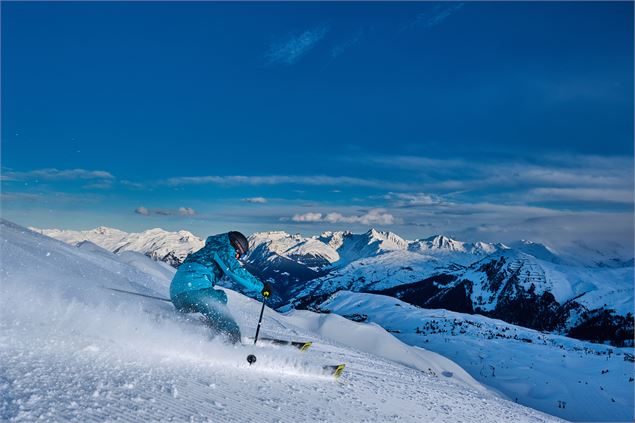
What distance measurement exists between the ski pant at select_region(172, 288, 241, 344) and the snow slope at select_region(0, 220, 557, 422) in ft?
0.87

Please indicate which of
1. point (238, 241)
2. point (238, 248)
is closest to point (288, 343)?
point (238, 248)

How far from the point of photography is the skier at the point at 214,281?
8.23 meters

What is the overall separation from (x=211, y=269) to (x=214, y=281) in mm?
449

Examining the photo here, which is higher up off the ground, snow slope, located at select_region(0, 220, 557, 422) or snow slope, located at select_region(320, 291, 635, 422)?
snow slope, located at select_region(0, 220, 557, 422)

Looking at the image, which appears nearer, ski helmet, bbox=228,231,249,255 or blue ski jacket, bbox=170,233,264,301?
blue ski jacket, bbox=170,233,264,301

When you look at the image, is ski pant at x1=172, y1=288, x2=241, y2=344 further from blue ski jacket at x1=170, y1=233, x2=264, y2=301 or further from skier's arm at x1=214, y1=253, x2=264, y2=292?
skier's arm at x1=214, y1=253, x2=264, y2=292

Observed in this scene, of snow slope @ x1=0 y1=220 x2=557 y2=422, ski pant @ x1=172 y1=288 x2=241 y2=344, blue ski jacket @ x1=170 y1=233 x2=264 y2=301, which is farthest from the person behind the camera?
blue ski jacket @ x1=170 y1=233 x2=264 y2=301

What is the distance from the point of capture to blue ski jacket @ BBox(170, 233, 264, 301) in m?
8.52

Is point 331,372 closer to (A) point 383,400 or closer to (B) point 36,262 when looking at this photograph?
(A) point 383,400


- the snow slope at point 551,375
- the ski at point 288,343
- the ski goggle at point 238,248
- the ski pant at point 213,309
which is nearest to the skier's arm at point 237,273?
the ski goggle at point 238,248

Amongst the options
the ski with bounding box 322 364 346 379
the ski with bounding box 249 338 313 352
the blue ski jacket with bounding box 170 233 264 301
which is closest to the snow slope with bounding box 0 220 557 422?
the ski with bounding box 322 364 346 379

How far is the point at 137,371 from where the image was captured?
5.21m

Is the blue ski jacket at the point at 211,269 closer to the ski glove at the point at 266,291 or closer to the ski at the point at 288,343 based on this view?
the ski glove at the point at 266,291

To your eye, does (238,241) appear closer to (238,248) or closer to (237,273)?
(238,248)
